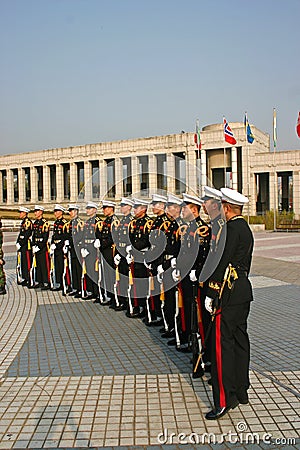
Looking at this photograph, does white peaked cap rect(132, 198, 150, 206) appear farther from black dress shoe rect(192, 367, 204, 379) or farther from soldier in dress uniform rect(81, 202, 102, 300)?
black dress shoe rect(192, 367, 204, 379)

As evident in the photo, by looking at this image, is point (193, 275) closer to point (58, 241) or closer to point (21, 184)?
point (58, 241)

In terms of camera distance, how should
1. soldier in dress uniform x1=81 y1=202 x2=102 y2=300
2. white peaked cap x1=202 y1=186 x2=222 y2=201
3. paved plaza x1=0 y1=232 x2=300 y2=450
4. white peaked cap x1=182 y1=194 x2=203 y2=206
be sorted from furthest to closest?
soldier in dress uniform x1=81 y1=202 x2=102 y2=300 < white peaked cap x1=182 y1=194 x2=203 y2=206 < white peaked cap x1=202 y1=186 x2=222 y2=201 < paved plaza x1=0 y1=232 x2=300 y2=450

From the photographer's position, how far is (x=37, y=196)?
5794 centimetres

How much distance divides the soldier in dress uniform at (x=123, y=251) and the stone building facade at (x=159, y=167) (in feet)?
86.3

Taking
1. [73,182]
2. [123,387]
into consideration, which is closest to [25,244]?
[123,387]

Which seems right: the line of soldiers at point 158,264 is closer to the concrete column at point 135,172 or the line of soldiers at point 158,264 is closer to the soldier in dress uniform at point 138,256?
the soldier in dress uniform at point 138,256

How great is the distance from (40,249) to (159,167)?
36.7 metres

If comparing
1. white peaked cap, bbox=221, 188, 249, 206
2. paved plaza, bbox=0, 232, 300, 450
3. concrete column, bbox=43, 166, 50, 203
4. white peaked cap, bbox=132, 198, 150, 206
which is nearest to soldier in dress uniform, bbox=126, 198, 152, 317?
white peaked cap, bbox=132, 198, 150, 206

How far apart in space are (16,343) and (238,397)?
3399 mm

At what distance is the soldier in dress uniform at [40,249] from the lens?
10516mm

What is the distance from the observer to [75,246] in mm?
9742

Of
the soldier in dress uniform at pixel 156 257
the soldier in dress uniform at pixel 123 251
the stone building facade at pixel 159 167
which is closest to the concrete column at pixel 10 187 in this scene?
the stone building facade at pixel 159 167

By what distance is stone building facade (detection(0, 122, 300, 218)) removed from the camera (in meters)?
41.2

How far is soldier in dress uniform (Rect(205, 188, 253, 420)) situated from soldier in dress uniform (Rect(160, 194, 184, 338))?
6.23 feet
